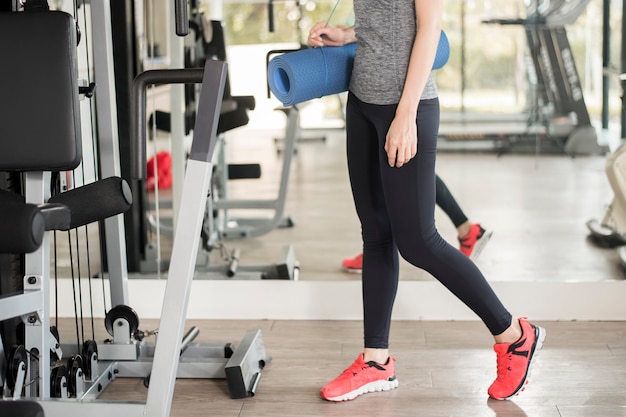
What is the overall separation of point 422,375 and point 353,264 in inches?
33.0

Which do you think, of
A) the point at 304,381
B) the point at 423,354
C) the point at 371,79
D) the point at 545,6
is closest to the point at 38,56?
Result: the point at 371,79

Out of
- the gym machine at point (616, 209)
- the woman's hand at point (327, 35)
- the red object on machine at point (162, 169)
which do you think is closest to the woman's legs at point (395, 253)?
the woman's hand at point (327, 35)

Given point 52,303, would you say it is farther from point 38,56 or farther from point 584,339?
point 584,339

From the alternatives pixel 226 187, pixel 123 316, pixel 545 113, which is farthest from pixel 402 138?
pixel 226 187

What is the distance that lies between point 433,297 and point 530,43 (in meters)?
1.01

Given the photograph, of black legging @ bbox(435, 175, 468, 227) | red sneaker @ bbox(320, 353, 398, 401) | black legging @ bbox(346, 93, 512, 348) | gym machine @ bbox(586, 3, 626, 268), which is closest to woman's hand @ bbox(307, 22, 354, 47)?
black legging @ bbox(346, 93, 512, 348)

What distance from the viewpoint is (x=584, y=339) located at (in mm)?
2826

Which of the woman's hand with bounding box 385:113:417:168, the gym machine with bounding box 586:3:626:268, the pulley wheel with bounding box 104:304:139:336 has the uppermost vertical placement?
the woman's hand with bounding box 385:113:417:168

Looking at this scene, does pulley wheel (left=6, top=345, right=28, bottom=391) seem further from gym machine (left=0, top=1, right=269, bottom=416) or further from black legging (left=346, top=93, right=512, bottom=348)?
black legging (left=346, top=93, right=512, bottom=348)

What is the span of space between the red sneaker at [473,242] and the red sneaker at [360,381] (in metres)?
0.86

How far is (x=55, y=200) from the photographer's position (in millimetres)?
2123

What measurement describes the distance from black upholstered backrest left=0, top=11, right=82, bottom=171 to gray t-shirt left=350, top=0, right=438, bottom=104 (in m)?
0.70

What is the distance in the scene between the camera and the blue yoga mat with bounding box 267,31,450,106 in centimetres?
214

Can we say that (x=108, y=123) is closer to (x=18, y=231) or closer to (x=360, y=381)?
(x=18, y=231)
